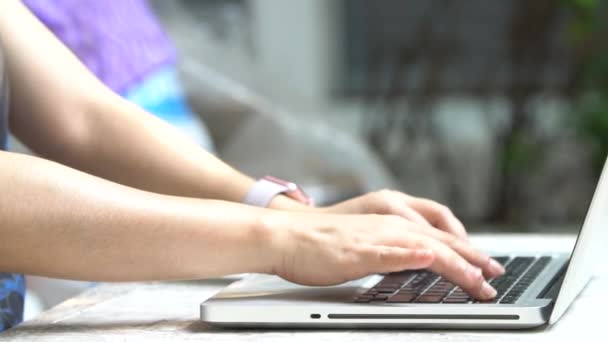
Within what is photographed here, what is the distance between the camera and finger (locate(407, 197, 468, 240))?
857mm

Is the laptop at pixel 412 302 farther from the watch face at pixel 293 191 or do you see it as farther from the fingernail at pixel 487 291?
the watch face at pixel 293 191

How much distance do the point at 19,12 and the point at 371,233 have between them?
42 centimetres

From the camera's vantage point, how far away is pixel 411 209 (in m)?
0.86

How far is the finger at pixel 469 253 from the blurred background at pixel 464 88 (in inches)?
87.9

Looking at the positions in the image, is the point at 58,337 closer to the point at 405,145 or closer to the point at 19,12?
the point at 19,12

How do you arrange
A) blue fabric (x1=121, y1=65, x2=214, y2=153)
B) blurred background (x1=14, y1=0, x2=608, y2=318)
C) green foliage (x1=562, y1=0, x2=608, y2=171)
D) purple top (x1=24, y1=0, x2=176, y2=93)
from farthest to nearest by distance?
blurred background (x1=14, y1=0, x2=608, y2=318) → green foliage (x1=562, y1=0, x2=608, y2=171) → blue fabric (x1=121, y1=65, x2=214, y2=153) → purple top (x1=24, y1=0, x2=176, y2=93)

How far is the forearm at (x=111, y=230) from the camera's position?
2.15 feet

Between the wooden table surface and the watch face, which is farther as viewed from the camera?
the watch face

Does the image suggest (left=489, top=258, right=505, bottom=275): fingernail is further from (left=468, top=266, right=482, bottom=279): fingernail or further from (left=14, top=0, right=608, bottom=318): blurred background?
(left=14, top=0, right=608, bottom=318): blurred background

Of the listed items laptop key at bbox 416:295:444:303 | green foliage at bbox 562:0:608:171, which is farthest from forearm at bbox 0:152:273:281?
green foliage at bbox 562:0:608:171

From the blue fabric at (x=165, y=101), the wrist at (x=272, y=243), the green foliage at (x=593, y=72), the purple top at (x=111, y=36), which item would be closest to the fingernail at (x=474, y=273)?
the wrist at (x=272, y=243)

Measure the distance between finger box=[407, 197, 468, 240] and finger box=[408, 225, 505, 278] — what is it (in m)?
0.09

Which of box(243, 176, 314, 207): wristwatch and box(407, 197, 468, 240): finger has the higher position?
box(243, 176, 314, 207): wristwatch

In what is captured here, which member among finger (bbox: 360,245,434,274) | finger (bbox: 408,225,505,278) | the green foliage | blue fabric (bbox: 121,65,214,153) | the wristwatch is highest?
the green foliage
